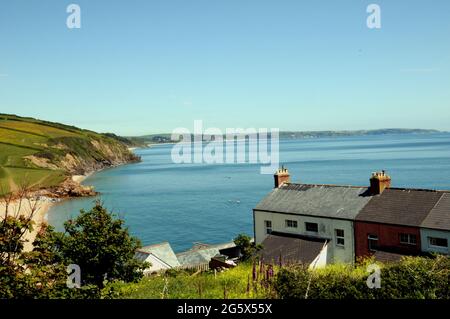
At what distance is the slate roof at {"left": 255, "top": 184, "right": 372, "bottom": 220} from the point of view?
3312cm

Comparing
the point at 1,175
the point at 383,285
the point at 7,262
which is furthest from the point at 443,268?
the point at 1,175

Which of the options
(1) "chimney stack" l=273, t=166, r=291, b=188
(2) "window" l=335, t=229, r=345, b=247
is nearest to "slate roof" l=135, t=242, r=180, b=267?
(1) "chimney stack" l=273, t=166, r=291, b=188

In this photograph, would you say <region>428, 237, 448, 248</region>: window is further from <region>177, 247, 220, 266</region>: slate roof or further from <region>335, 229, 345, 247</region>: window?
<region>177, 247, 220, 266</region>: slate roof

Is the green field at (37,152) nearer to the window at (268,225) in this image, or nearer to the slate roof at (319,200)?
the window at (268,225)

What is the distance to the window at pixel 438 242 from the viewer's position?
27422 millimetres

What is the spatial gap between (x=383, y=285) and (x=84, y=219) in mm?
14524

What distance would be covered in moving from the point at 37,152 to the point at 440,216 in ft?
434

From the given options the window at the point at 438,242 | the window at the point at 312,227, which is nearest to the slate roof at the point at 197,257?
the window at the point at 312,227

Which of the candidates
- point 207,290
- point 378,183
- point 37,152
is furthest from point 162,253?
point 37,152

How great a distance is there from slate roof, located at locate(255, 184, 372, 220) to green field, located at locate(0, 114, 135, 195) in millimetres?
67680

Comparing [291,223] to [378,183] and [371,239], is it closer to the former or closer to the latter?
[371,239]

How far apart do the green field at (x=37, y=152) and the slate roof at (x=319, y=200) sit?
222 ft

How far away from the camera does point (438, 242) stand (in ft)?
91.2
